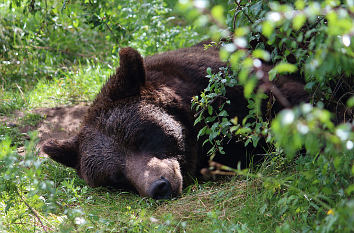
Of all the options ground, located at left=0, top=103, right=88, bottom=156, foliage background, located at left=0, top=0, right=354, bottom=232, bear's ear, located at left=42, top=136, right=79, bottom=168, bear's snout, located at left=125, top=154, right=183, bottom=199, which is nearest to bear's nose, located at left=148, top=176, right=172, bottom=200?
bear's snout, located at left=125, top=154, right=183, bottom=199

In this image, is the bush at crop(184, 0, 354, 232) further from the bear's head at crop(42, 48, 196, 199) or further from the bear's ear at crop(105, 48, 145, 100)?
the bear's ear at crop(105, 48, 145, 100)

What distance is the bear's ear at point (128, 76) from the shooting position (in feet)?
14.7

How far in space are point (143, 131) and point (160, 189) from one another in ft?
1.99

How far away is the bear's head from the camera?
14.0 feet

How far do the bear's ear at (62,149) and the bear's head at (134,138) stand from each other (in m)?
0.01

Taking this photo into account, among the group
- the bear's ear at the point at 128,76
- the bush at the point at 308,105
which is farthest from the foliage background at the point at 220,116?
the bear's ear at the point at 128,76

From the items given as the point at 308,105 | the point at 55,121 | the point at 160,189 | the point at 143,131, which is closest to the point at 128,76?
the point at 143,131

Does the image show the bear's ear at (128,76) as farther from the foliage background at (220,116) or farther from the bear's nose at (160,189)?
the bear's nose at (160,189)

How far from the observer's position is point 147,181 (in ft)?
13.5

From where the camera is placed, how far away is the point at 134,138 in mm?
4387

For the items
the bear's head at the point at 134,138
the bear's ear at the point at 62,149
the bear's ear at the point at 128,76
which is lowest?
the bear's ear at the point at 62,149

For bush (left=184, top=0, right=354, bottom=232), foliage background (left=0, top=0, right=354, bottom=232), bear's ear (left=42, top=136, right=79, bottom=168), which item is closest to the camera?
bush (left=184, top=0, right=354, bottom=232)

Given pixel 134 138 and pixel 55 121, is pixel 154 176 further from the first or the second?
pixel 55 121

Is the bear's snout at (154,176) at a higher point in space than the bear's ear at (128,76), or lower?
lower
